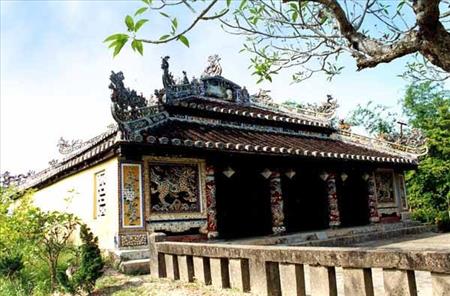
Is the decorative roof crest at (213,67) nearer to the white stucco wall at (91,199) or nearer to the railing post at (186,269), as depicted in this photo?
the white stucco wall at (91,199)

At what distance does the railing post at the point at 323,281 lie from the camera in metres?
3.89

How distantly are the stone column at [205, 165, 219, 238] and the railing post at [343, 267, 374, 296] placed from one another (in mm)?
6951

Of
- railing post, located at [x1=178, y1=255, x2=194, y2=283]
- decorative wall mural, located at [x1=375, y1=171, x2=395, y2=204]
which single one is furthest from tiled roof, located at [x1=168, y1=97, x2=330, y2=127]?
railing post, located at [x1=178, y1=255, x2=194, y2=283]

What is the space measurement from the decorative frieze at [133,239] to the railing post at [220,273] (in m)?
4.21

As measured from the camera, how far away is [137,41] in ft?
8.51

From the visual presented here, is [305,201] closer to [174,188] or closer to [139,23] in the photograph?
[174,188]

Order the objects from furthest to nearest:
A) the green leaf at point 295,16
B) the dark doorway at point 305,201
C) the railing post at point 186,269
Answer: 1. the dark doorway at point 305,201
2. the railing post at point 186,269
3. the green leaf at point 295,16

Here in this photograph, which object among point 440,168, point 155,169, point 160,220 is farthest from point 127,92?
point 440,168

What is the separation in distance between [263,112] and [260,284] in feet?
34.4

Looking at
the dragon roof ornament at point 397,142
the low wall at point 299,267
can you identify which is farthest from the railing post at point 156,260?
the dragon roof ornament at point 397,142

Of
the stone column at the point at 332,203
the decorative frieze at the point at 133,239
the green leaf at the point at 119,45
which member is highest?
the green leaf at the point at 119,45

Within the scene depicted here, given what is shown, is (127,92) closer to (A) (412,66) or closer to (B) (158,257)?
(B) (158,257)

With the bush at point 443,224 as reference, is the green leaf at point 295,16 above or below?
above

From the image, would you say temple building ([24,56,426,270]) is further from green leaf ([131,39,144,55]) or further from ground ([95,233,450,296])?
green leaf ([131,39,144,55])
